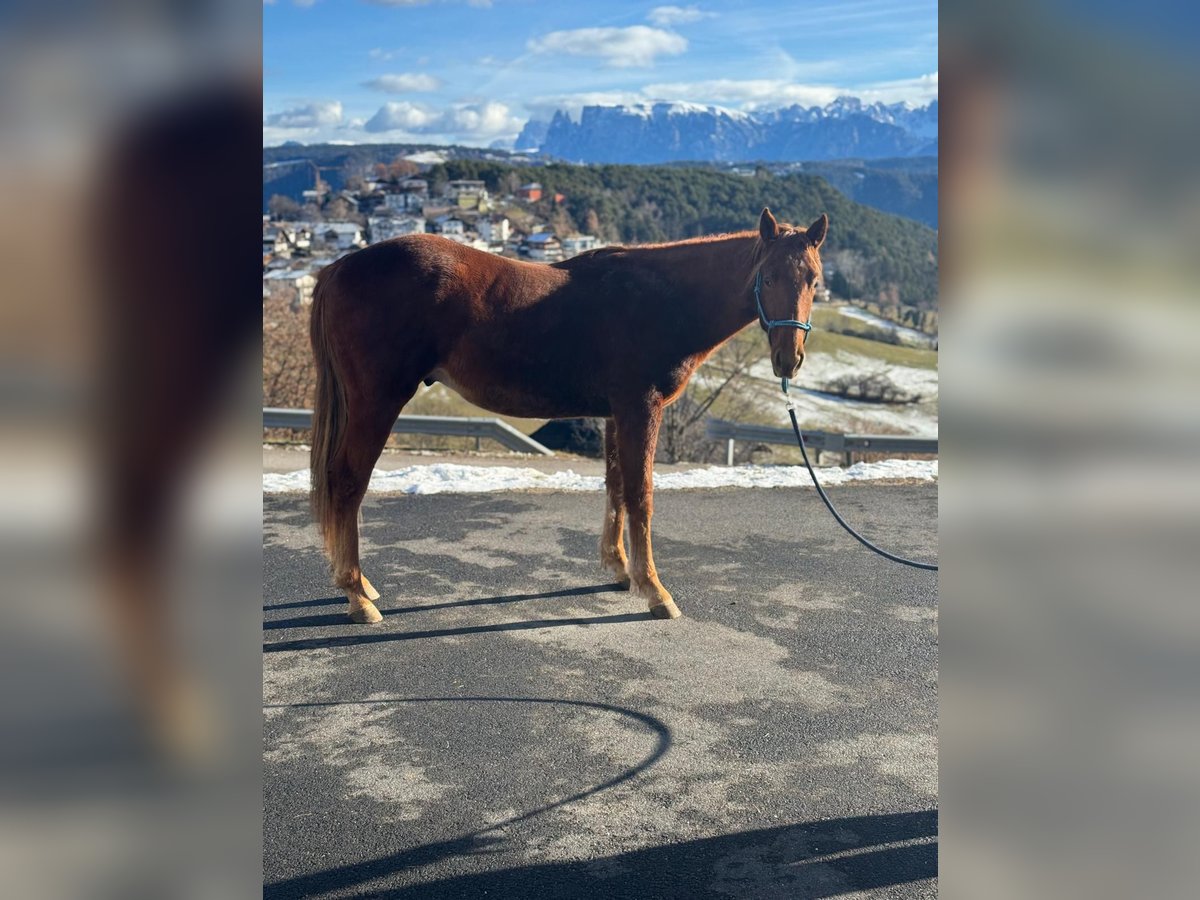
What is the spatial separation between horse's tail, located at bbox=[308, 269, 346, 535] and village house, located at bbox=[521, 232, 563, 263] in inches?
1172

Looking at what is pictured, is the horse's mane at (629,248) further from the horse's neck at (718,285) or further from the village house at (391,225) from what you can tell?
the village house at (391,225)

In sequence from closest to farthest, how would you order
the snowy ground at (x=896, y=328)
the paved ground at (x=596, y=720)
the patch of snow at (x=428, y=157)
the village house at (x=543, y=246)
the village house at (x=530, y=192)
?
1. the paved ground at (x=596, y=720)
2. the village house at (x=543, y=246)
3. the snowy ground at (x=896, y=328)
4. the village house at (x=530, y=192)
5. the patch of snow at (x=428, y=157)

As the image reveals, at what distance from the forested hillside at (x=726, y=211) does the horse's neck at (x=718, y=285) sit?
40.8m

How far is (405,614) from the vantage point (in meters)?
5.28

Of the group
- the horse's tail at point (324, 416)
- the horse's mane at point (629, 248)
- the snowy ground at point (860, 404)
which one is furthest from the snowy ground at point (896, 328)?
the horse's tail at point (324, 416)

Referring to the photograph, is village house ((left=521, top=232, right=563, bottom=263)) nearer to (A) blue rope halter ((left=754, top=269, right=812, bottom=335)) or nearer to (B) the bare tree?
(B) the bare tree

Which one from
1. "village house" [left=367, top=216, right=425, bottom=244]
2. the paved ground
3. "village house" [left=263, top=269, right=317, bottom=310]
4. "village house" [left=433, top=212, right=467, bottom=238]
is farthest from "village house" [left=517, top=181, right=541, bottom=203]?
the paved ground

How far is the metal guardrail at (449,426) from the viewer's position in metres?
8.91

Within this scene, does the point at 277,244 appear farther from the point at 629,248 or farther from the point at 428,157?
the point at 629,248
